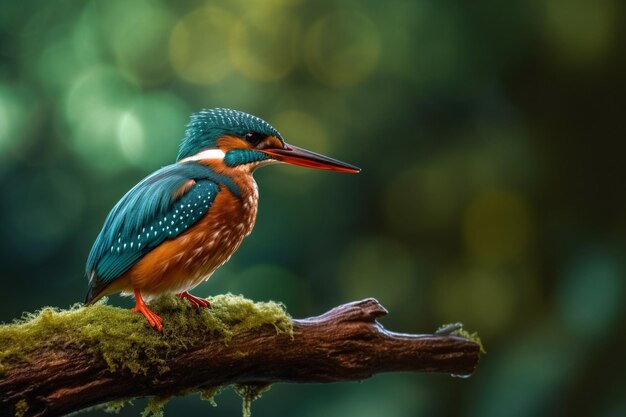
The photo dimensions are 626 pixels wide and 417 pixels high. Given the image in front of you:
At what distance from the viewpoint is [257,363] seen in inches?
101

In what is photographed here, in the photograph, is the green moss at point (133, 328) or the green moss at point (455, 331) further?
the green moss at point (455, 331)

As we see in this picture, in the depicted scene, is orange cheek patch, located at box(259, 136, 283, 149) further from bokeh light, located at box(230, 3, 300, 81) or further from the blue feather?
bokeh light, located at box(230, 3, 300, 81)

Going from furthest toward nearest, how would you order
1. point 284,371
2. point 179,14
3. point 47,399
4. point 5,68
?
point 179,14 < point 5,68 < point 284,371 < point 47,399

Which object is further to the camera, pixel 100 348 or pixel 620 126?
pixel 620 126

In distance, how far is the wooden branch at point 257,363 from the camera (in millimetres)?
2215

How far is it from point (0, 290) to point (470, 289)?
2.55 meters

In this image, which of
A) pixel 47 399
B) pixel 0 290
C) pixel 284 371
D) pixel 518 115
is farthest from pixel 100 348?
pixel 518 115

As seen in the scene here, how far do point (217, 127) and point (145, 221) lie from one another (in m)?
0.38

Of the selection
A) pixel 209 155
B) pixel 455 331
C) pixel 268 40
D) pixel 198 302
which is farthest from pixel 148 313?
pixel 268 40

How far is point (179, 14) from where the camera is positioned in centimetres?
502

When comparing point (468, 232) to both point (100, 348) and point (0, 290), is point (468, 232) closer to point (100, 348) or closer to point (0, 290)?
point (0, 290)

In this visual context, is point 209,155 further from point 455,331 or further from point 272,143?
point 455,331

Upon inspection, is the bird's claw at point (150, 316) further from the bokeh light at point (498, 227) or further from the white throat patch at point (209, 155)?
A: the bokeh light at point (498, 227)

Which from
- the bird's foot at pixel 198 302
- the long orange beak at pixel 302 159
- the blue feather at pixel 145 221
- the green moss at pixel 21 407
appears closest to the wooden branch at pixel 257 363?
the green moss at pixel 21 407
